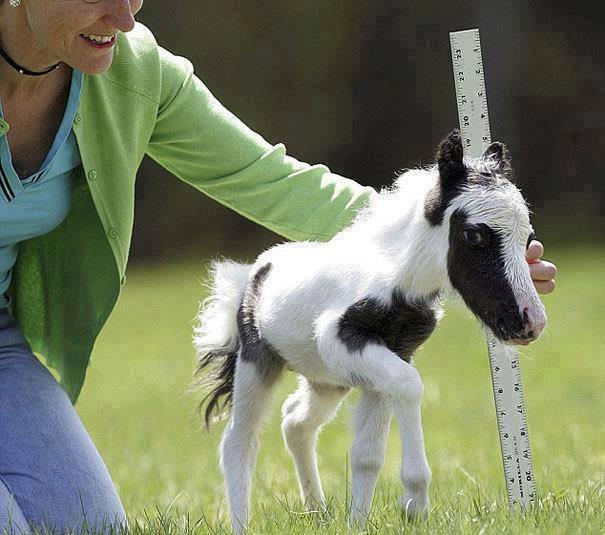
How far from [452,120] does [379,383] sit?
10116 millimetres

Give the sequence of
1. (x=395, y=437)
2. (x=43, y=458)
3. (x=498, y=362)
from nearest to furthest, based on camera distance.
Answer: (x=498, y=362) < (x=43, y=458) < (x=395, y=437)

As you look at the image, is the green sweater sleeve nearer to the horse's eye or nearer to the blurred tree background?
the horse's eye

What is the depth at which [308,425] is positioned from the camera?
3.06 m

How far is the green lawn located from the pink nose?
0.27 meters

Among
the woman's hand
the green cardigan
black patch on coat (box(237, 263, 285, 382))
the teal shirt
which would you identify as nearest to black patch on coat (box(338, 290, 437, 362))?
the woman's hand

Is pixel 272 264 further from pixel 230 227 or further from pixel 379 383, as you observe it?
pixel 230 227

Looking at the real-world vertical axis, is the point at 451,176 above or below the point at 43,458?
above

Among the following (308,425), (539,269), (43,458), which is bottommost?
(43,458)

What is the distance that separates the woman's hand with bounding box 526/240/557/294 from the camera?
2668mm

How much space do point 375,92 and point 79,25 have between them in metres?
10.2

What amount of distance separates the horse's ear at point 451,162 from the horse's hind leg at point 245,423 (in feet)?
2.31

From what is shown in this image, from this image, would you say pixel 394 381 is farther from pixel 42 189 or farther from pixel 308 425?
pixel 42 189

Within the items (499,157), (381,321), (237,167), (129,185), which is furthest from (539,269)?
(129,185)

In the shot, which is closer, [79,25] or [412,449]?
[412,449]
